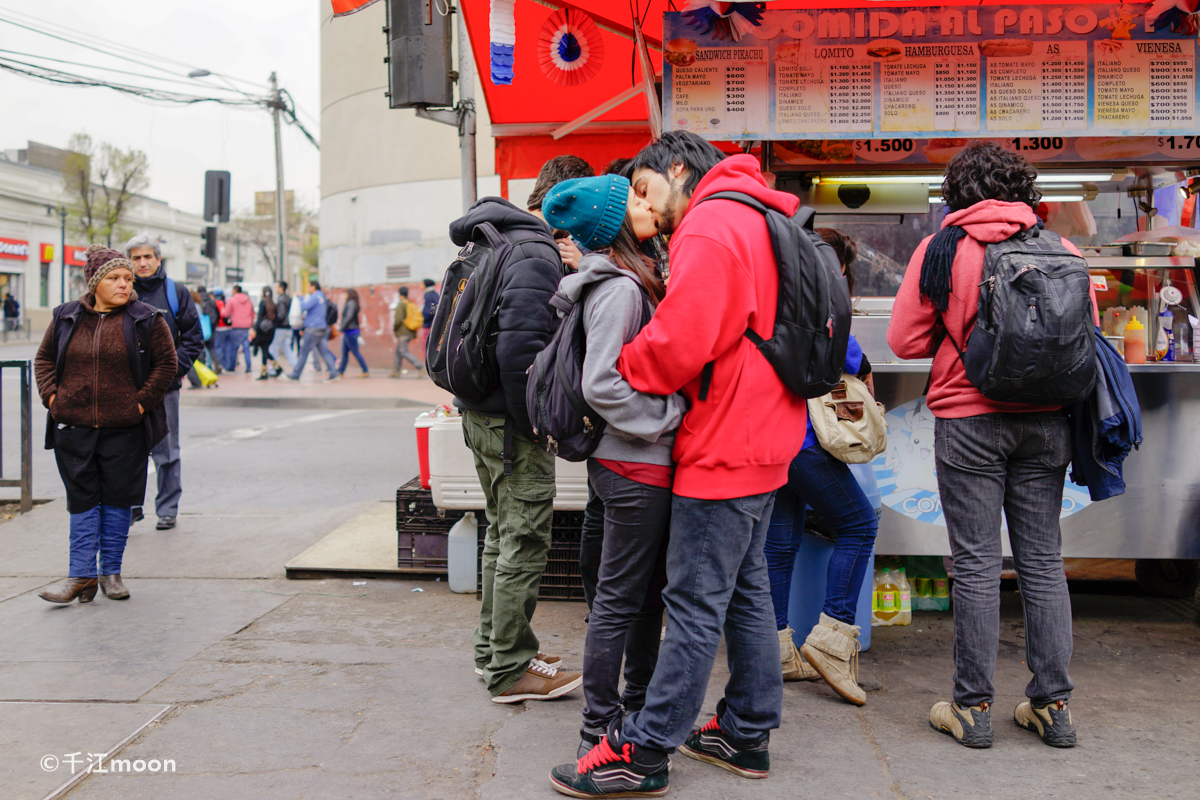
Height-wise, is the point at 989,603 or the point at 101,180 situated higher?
the point at 101,180

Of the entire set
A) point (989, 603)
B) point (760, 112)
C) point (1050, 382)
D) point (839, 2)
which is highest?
point (839, 2)

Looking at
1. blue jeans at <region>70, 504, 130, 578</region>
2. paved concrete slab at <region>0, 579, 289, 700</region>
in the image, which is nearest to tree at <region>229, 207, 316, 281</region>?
blue jeans at <region>70, 504, 130, 578</region>

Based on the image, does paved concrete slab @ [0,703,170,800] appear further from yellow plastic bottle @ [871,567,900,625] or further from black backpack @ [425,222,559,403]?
yellow plastic bottle @ [871,567,900,625]

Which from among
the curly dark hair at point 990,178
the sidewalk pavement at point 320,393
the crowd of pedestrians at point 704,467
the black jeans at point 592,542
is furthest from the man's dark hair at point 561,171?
the sidewalk pavement at point 320,393

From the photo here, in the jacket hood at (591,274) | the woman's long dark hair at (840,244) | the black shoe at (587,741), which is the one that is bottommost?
the black shoe at (587,741)

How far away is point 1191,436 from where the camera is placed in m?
3.94

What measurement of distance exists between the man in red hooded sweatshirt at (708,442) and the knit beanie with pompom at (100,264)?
318 centimetres

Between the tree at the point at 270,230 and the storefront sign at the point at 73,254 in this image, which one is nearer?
the storefront sign at the point at 73,254

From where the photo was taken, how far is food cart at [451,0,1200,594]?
4023 mm

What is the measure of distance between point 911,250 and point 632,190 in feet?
10.8

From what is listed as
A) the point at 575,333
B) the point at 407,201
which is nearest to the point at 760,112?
the point at 575,333

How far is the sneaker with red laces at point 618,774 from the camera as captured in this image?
8.38 ft

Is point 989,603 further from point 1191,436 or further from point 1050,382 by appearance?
point 1191,436

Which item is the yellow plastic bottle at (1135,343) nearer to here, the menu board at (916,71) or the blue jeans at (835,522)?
the menu board at (916,71)
